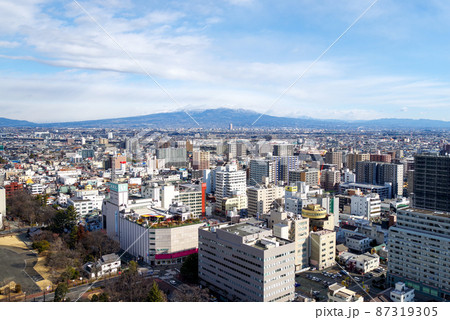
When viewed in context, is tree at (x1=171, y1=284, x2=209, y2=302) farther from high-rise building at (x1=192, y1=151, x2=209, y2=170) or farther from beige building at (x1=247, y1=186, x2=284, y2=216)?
high-rise building at (x1=192, y1=151, x2=209, y2=170)

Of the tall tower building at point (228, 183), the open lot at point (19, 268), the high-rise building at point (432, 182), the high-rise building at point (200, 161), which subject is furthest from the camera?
the high-rise building at point (200, 161)

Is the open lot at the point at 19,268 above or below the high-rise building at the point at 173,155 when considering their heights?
below

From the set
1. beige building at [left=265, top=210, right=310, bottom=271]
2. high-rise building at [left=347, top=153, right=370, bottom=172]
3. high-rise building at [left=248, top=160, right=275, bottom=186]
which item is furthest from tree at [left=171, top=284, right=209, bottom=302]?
high-rise building at [left=347, top=153, right=370, bottom=172]

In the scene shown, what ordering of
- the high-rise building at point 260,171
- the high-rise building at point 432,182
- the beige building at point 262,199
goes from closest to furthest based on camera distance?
the high-rise building at point 432,182 < the beige building at point 262,199 < the high-rise building at point 260,171

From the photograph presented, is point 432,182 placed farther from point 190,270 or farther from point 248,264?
point 190,270

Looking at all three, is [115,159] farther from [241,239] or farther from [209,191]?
[241,239]

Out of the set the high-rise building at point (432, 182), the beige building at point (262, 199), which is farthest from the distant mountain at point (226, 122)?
the high-rise building at point (432, 182)

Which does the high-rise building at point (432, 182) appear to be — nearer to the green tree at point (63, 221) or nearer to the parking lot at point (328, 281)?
the parking lot at point (328, 281)
